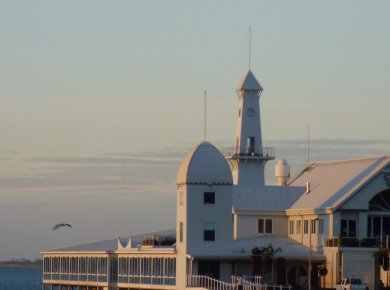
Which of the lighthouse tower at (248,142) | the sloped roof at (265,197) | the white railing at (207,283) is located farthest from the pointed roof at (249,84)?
the white railing at (207,283)

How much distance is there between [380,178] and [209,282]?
13.9 metres

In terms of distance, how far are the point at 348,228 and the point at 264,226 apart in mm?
9050

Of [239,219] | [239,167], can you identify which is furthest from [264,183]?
[239,219]

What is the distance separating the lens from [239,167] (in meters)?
114

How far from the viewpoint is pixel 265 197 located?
352ft

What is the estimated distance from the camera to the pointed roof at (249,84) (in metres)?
115

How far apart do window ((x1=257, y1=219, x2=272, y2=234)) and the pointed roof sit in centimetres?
1374

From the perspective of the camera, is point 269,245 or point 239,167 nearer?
point 269,245

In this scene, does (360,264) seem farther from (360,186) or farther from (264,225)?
(264,225)

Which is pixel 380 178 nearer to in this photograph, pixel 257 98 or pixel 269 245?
pixel 269 245

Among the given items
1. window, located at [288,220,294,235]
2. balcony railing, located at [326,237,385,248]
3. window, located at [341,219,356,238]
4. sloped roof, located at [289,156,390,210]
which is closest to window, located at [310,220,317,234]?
→ sloped roof, located at [289,156,390,210]

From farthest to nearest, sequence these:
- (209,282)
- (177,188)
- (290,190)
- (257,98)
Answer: (257,98), (290,190), (177,188), (209,282)

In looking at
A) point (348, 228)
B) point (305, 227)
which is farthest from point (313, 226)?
point (348, 228)

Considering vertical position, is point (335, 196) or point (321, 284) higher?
point (335, 196)
